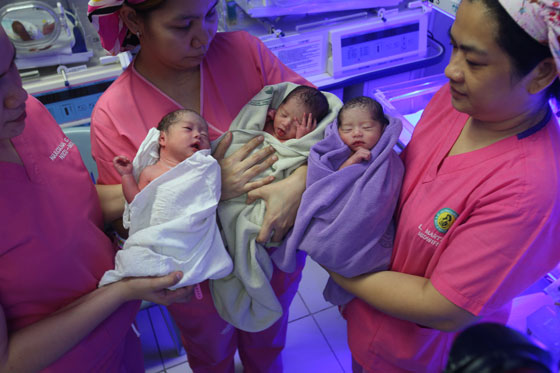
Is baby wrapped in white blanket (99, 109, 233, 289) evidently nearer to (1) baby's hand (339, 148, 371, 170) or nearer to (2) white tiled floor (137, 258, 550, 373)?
(1) baby's hand (339, 148, 371, 170)

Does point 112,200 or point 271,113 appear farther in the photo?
point 271,113

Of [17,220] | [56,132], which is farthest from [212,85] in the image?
[17,220]

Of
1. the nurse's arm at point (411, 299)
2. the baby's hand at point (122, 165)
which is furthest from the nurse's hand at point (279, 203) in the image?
the baby's hand at point (122, 165)

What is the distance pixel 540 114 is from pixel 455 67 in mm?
230

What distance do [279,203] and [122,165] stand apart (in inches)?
19.3

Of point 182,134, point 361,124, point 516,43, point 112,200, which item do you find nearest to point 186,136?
point 182,134

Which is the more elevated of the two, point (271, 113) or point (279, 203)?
point (271, 113)

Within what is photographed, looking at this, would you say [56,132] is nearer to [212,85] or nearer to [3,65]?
[3,65]

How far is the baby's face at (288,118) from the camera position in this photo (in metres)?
1.40

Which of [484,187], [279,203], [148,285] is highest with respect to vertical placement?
[484,187]

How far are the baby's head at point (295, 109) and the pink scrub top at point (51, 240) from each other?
65 centimetres

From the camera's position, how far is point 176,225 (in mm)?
1119

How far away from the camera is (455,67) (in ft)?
3.06

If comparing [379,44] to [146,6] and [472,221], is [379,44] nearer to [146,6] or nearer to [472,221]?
[146,6]
